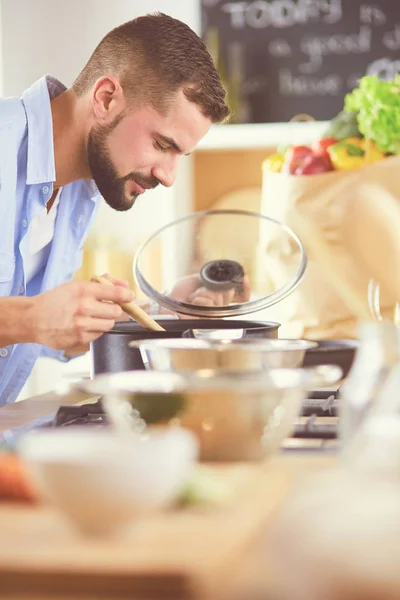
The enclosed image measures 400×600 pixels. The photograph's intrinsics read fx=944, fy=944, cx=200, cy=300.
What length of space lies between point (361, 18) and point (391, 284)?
200 cm

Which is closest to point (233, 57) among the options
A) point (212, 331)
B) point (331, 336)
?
point (331, 336)

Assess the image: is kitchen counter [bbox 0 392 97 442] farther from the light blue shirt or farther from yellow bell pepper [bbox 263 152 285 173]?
yellow bell pepper [bbox 263 152 285 173]

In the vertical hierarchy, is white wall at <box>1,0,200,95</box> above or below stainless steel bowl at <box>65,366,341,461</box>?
above

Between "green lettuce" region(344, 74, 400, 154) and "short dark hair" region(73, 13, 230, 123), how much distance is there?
269 millimetres

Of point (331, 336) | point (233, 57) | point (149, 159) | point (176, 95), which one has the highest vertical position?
point (233, 57)

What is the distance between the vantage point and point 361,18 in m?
3.40

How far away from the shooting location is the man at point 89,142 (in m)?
1.81

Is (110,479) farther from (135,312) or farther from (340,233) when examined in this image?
(340,233)

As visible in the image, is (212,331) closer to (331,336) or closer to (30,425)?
(30,425)

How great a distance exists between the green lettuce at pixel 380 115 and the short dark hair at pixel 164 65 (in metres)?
0.27

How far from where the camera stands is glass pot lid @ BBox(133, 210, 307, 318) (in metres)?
1.62

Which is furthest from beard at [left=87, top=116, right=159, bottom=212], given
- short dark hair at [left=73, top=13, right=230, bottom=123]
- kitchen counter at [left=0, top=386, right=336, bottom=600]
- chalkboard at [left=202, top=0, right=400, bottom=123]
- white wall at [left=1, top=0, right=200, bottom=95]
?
white wall at [left=1, top=0, right=200, bottom=95]

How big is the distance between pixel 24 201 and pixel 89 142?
211mm

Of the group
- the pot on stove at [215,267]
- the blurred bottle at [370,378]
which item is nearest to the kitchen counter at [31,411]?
the pot on stove at [215,267]
